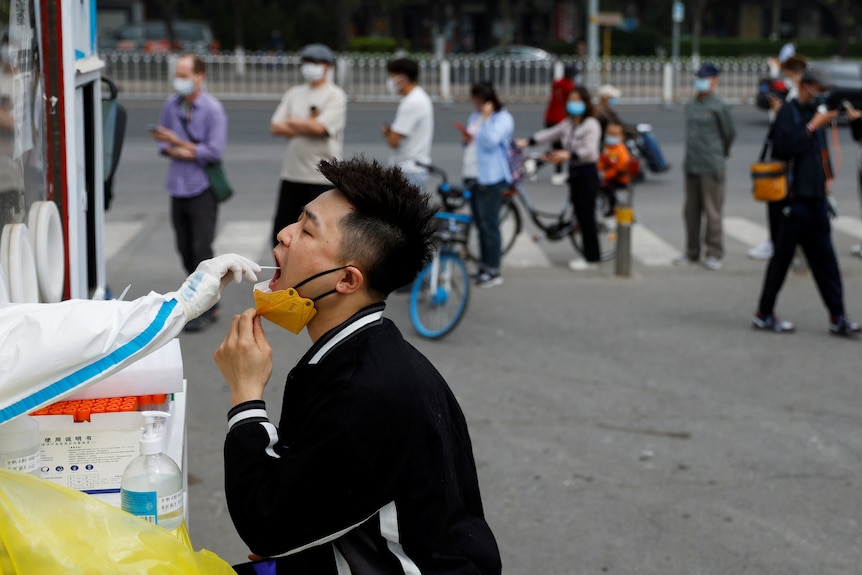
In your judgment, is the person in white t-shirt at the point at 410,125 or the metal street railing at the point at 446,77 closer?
the person in white t-shirt at the point at 410,125

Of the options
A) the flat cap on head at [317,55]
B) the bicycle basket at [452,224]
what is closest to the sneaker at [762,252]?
the bicycle basket at [452,224]

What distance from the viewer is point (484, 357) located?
7.62 m

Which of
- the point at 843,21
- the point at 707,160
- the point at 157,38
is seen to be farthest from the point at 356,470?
the point at 843,21

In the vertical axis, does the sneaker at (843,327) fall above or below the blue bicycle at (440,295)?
→ below

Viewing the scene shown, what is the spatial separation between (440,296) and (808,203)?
8.71 ft

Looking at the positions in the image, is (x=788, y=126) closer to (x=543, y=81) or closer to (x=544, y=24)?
(x=543, y=81)

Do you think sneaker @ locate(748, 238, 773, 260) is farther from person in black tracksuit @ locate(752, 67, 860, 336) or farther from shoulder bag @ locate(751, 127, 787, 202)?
shoulder bag @ locate(751, 127, 787, 202)

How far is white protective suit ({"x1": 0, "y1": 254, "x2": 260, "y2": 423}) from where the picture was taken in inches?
82.6

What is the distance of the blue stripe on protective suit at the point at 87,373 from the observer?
2129 millimetres

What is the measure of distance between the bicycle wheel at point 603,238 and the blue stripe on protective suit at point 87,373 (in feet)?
28.6

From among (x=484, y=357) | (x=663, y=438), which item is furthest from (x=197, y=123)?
(x=663, y=438)

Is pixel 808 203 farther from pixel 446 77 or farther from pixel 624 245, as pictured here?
pixel 446 77

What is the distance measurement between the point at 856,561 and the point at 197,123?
17.8 feet

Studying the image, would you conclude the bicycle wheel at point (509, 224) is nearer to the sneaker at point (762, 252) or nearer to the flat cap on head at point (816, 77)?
the sneaker at point (762, 252)
